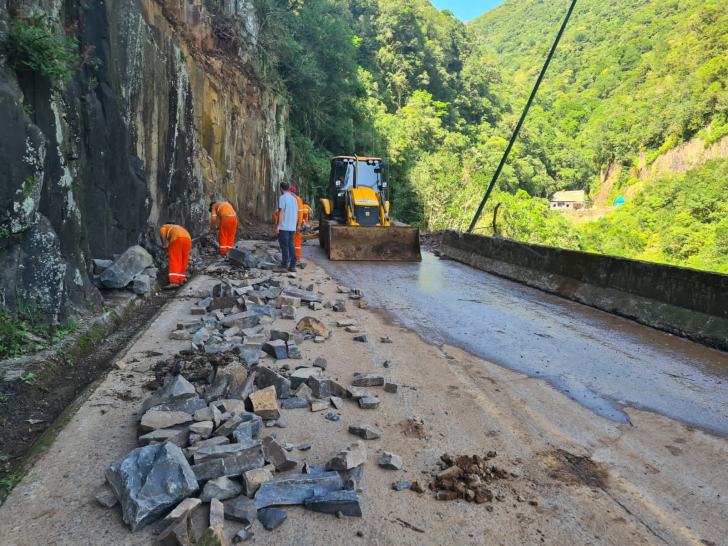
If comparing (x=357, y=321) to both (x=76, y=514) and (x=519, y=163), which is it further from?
(x=519, y=163)

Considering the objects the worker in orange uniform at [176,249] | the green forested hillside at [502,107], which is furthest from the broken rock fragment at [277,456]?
the green forested hillside at [502,107]

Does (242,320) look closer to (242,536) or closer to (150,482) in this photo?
(150,482)

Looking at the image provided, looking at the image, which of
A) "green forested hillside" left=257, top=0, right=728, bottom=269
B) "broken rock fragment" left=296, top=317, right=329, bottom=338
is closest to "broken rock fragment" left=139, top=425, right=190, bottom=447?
"broken rock fragment" left=296, top=317, right=329, bottom=338

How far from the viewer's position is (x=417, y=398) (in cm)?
442

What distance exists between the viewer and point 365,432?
12.1 feet

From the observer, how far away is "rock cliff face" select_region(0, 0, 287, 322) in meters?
5.26

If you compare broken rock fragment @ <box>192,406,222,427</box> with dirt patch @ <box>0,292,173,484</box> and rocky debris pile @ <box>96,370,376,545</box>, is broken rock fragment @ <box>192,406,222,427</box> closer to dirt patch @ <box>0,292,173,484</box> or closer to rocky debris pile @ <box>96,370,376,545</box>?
rocky debris pile @ <box>96,370,376,545</box>

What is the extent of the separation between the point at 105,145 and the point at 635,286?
8.36 m

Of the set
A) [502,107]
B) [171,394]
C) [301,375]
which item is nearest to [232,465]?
[171,394]

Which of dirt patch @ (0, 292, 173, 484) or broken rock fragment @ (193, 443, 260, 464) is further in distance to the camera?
dirt patch @ (0, 292, 173, 484)

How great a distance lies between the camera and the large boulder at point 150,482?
2.72 meters

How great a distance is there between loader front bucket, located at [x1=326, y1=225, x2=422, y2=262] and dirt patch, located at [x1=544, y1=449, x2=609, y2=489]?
9.69 meters

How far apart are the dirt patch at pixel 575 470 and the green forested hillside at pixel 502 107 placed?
23113 millimetres

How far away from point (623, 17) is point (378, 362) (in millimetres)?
132810
